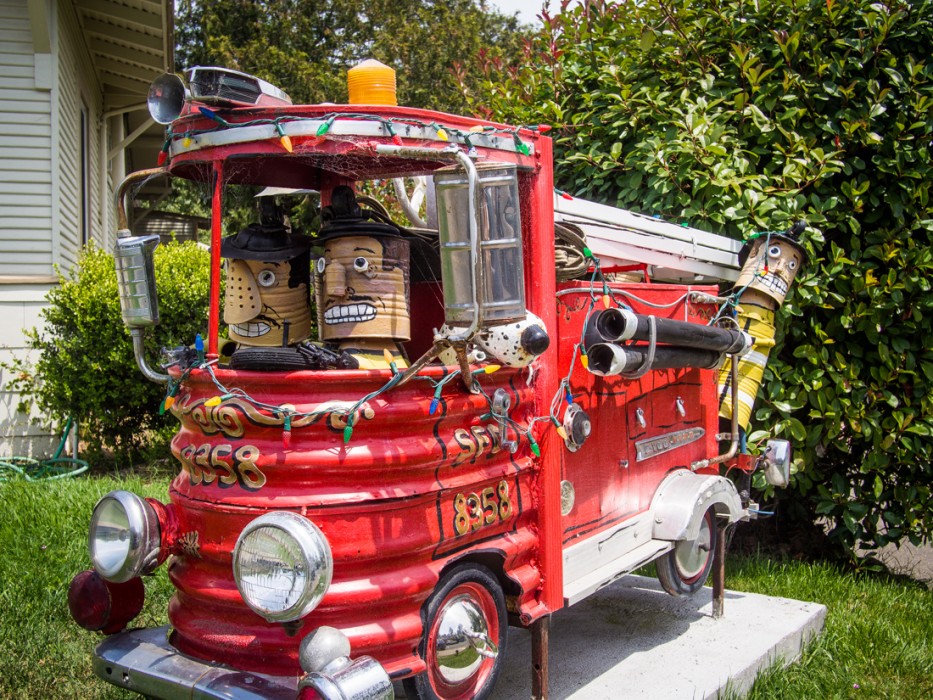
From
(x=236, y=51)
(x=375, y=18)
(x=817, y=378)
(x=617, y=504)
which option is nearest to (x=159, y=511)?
(x=617, y=504)

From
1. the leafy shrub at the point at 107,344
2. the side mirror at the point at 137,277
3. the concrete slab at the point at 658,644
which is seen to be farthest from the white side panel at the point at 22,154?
the concrete slab at the point at 658,644

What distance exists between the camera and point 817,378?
5.27 metres

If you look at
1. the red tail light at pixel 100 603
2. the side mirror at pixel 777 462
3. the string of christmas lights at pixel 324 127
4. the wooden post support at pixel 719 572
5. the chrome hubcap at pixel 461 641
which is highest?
the string of christmas lights at pixel 324 127

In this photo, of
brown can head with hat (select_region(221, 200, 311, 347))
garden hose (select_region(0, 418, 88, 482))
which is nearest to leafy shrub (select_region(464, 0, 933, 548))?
brown can head with hat (select_region(221, 200, 311, 347))

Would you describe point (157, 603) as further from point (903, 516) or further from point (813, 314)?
point (903, 516)

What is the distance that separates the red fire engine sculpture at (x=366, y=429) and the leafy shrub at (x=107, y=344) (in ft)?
14.1

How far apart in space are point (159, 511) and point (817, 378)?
3.89 m

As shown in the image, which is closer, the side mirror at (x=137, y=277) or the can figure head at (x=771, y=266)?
the side mirror at (x=137, y=277)

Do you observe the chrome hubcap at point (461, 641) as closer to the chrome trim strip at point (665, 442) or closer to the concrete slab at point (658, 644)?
the concrete slab at point (658, 644)

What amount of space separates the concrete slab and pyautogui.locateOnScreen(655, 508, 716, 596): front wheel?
22 centimetres

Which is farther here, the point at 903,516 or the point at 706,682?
the point at 903,516

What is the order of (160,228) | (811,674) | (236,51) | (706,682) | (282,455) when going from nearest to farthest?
1. (282,455)
2. (706,682)
3. (811,674)
4. (236,51)
5. (160,228)

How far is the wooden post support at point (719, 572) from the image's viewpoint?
4.57 metres

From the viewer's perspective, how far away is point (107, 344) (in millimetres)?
7555
